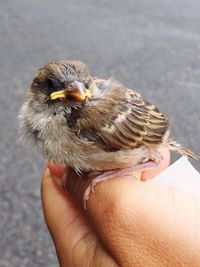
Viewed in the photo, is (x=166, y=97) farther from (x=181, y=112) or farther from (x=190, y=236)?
(x=190, y=236)

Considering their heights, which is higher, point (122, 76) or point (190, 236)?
point (190, 236)

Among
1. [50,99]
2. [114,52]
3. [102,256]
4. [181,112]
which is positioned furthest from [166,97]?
[102,256]

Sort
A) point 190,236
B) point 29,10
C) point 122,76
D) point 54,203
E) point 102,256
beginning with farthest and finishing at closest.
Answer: point 29,10, point 122,76, point 54,203, point 102,256, point 190,236

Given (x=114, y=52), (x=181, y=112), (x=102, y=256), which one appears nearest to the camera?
(x=102, y=256)

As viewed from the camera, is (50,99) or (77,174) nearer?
(77,174)

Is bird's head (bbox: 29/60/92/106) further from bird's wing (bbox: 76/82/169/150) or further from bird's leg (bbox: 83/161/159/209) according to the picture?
bird's leg (bbox: 83/161/159/209)

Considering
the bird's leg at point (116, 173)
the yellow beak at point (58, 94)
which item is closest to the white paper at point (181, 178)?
the bird's leg at point (116, 173)

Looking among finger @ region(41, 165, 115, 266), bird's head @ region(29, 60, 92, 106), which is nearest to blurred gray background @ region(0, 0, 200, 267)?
finger @ region(41, 165, 115, 266)
